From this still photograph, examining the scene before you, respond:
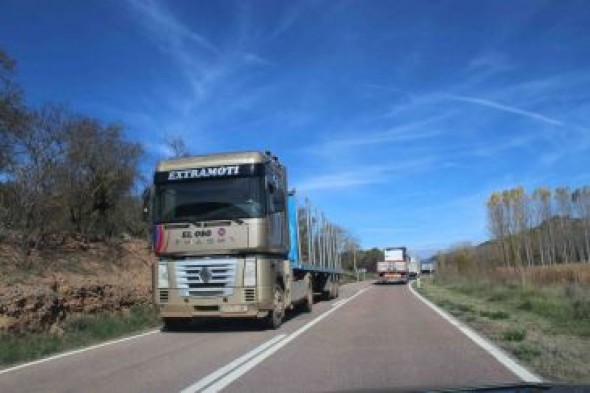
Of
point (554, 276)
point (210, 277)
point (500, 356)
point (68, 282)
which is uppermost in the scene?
point (554, 276)

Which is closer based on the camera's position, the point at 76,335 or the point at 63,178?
the point at 76,335

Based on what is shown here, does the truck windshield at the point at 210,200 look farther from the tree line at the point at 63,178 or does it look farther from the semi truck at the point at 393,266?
the semi truck at the point at 393,266

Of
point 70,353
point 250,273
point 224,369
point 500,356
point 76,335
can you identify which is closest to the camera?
point 224,369

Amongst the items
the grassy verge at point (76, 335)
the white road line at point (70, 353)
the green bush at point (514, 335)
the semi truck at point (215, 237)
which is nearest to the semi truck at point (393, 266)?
the grassy verge at point (76, 335)

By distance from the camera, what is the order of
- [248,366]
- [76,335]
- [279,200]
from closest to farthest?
1. [248,366]
2. [76,335]
3. [279,200]

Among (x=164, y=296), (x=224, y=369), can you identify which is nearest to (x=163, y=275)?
(x=164, y=296)

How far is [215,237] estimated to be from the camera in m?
17.5

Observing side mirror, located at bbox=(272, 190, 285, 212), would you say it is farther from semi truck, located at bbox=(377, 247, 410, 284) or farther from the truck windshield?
semi truck, located at bbox=(377, 247, 410, 284)

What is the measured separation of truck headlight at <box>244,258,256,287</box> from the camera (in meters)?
17.5

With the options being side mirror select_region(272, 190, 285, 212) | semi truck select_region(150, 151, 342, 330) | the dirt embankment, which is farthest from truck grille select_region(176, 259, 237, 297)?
the dirt embankment

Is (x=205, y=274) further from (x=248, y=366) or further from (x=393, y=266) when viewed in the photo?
(x=393, y=266)

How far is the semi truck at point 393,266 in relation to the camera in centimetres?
6638

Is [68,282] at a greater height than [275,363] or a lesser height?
greater

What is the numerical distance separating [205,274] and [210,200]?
1.66 meters
